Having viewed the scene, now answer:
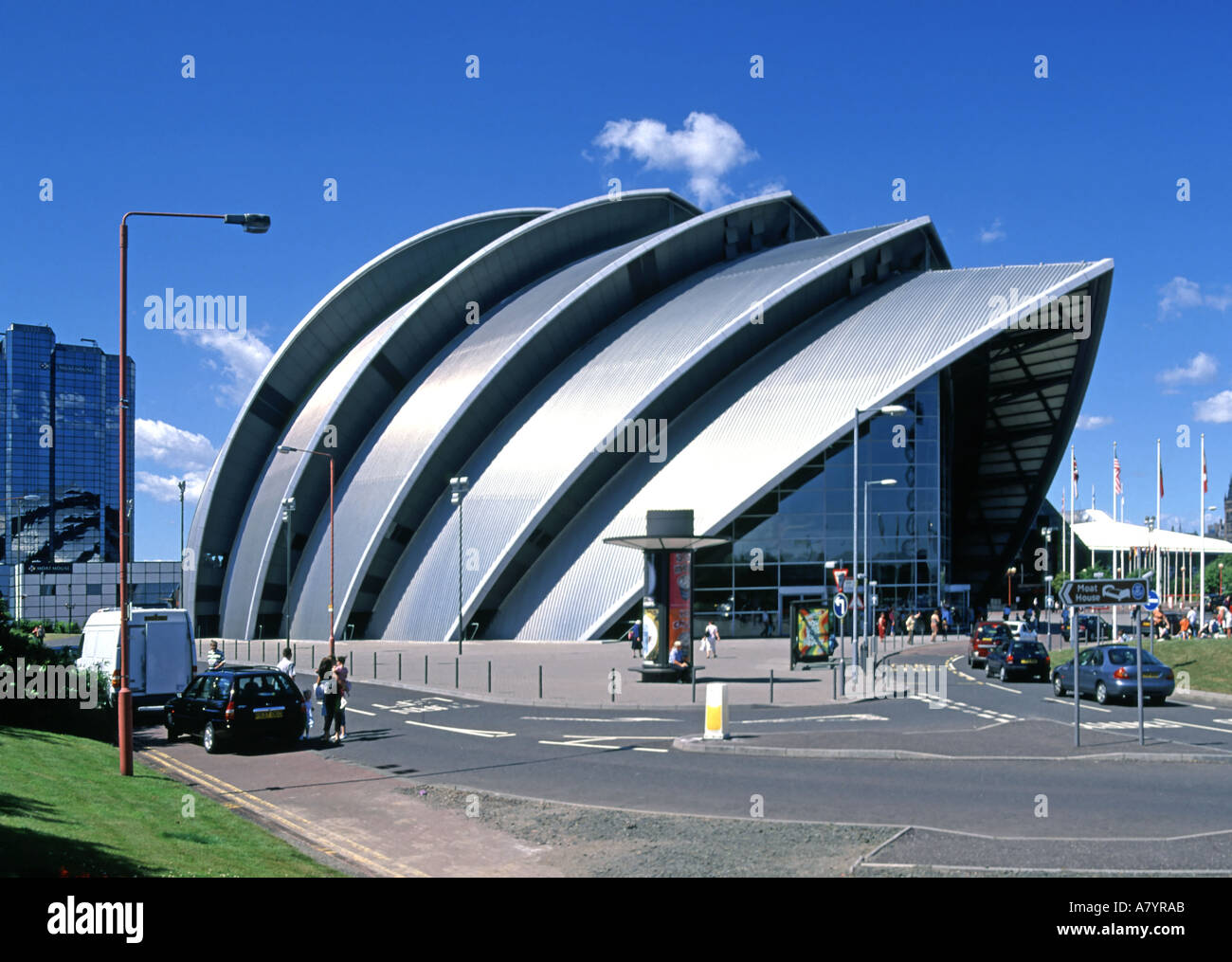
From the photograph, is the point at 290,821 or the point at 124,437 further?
the point at 124,437

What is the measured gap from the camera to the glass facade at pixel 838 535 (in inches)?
2023

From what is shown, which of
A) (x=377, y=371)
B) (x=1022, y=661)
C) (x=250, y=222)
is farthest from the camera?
(x=377, y=371)

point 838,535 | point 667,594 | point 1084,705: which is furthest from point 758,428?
point 1084,705

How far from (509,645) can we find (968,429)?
40.6 meters

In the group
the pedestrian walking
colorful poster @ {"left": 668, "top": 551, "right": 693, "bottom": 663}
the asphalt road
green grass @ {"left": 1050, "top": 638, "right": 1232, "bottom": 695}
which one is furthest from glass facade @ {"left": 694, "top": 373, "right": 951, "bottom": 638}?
the pedestrian walking

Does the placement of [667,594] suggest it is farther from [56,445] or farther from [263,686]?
[56,445]

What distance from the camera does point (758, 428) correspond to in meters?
51.1

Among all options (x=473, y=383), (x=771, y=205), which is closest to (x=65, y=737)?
(x=473, y=383)

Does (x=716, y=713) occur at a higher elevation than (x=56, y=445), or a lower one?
lower

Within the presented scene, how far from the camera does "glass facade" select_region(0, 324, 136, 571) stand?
150000 millimetres

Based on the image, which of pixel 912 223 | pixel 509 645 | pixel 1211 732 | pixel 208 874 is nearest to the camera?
pixel 208 874

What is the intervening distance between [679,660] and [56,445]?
6239 inches

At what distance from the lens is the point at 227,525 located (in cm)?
6756
